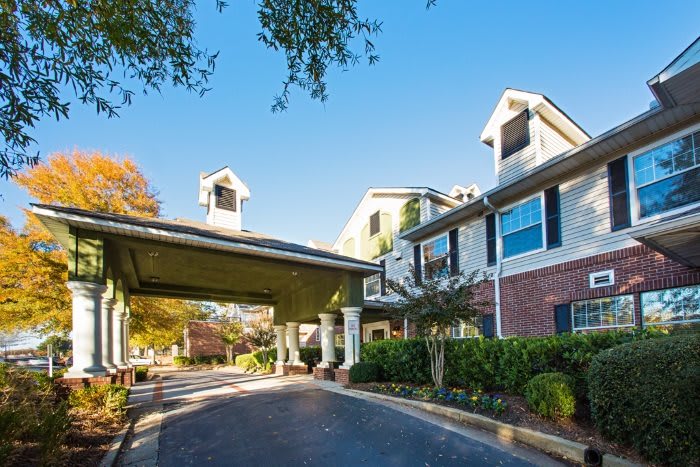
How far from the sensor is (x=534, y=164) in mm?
12484

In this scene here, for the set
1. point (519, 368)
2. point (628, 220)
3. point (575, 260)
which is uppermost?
point (628, 220)

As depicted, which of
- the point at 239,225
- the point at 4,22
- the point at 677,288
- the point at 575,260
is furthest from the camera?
the point at 239,225

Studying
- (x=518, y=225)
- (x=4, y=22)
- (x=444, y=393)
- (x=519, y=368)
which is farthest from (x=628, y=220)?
(x=4, y=22)

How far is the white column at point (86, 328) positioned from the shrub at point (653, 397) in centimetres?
895

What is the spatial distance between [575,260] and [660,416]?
6.49 m

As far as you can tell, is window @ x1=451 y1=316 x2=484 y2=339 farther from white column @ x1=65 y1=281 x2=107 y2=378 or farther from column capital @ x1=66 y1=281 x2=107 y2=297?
column capital @ x1=66 y1=281 x2=107 y2=297

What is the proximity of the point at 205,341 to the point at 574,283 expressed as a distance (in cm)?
3332

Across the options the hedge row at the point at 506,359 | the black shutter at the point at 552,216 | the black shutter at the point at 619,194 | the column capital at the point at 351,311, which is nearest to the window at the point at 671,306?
the black shutter at the point at 619,194

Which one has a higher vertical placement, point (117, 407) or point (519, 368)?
point (519, 368)

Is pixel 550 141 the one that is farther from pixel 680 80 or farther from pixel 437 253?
pixel 680 80

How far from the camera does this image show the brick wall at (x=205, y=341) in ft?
119

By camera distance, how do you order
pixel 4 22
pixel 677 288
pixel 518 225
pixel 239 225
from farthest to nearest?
pixel 239 225
pixel 518 225
pixel 677 288
pixel 4 22

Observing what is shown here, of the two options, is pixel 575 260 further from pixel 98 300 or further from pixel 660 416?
pixel 98 300

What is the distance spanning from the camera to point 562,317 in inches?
417
